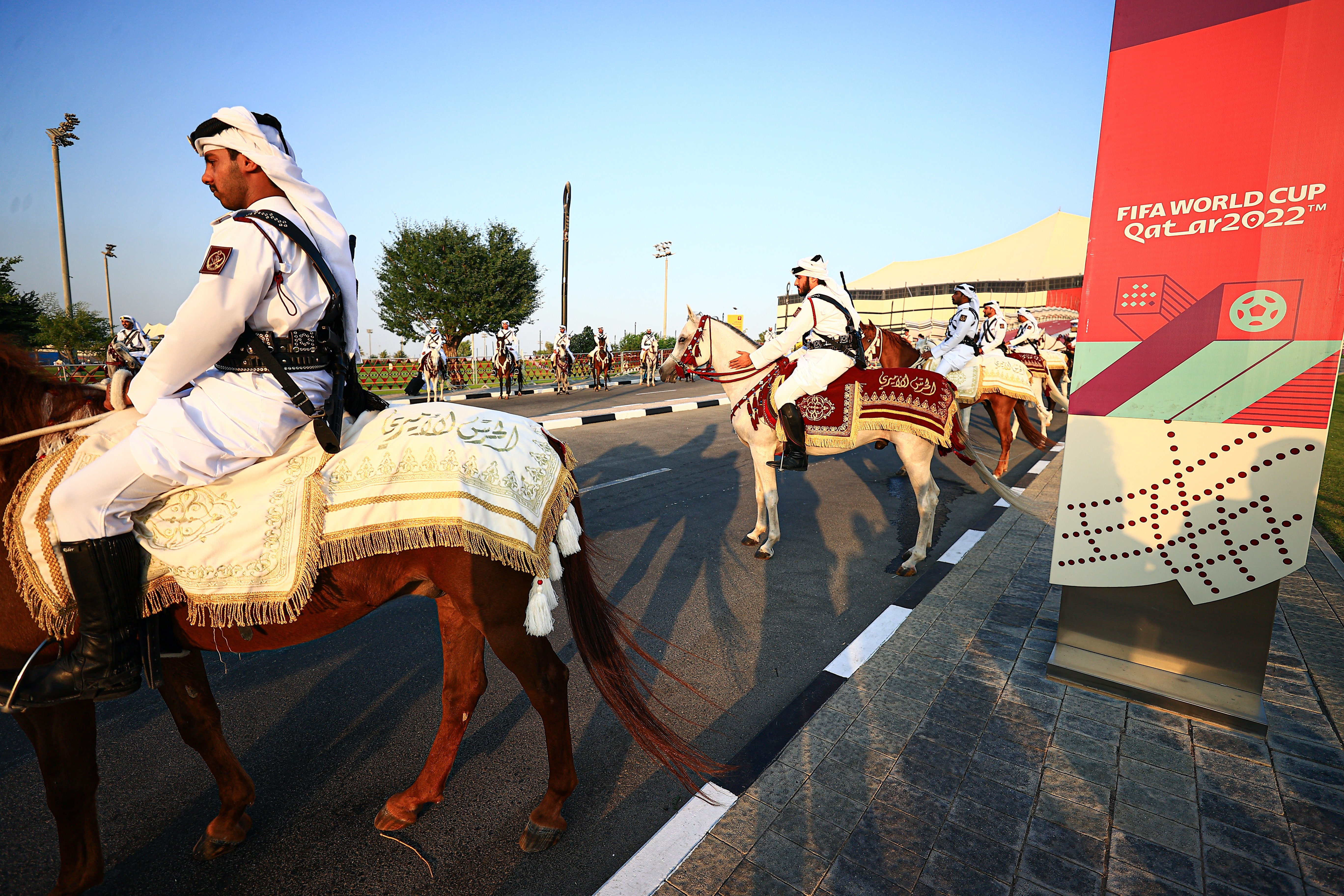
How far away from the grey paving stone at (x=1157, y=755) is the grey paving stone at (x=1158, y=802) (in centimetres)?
21

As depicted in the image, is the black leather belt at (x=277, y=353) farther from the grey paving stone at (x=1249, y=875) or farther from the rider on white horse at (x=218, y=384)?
the grey paving stone at (x=1249, y=875)

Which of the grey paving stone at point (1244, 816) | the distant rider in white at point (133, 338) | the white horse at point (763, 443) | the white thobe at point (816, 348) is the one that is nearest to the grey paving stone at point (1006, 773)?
the grey paving stone at point (1244, 816)

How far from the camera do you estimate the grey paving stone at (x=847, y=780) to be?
8.38ft

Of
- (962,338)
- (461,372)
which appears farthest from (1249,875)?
(461,372)

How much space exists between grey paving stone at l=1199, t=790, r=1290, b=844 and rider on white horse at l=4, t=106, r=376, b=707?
12.2 ft

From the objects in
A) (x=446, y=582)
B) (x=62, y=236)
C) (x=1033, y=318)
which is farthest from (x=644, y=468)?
(x=62, y=236)

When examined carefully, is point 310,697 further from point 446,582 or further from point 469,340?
point 469,340

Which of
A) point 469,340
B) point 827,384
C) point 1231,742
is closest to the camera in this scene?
point 1231,742

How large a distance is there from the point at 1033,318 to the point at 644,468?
1113cm

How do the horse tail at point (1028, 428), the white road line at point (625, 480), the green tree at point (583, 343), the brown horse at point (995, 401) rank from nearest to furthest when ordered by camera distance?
1. the white road line at point (625, 480)
2. the brown horse at point (995, 401)
3. the horse tail at point (1028, 428)
4. the green tree at point (583, 343)

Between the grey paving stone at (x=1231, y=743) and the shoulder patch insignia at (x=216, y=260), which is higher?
the shoulder patch insignia at (x=216, y=260)

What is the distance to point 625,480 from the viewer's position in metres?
8.56

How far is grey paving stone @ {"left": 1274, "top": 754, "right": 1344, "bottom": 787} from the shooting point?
104 inches

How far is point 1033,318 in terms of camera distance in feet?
48.2
